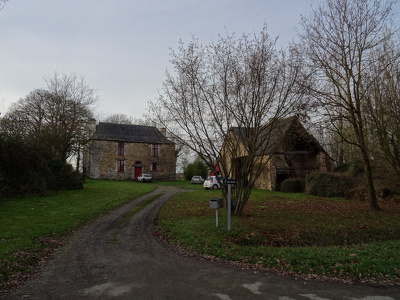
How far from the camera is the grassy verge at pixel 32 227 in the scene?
6496 mm

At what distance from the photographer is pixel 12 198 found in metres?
17.7

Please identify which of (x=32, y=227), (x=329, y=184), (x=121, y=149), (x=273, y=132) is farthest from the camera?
(x=121, y=149)

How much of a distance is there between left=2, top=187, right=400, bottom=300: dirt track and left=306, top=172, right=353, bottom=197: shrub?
1905cm

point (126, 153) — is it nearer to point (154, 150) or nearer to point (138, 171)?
point (138, 171)

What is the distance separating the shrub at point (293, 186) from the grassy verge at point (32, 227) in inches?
633

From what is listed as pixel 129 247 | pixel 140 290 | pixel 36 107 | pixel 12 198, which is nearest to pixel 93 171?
pixel 36 107

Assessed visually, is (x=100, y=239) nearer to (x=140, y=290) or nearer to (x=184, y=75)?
(x=140, y=290)

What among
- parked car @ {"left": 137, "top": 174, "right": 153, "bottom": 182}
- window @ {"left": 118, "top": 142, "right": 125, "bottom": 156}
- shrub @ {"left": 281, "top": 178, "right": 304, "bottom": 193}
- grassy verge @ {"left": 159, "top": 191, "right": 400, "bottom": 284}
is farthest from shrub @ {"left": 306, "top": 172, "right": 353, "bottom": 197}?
window @ {"left": 118, "top": 142, "right": 125, "bottom": 156}

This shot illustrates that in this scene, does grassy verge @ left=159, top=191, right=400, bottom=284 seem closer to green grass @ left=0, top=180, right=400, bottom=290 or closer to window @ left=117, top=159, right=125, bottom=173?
green grass @ left=0, top=180, right=400, bottom=290

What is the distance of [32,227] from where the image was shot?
397 inches

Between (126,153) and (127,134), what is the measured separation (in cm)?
316

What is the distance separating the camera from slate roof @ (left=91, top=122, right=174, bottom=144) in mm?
43219

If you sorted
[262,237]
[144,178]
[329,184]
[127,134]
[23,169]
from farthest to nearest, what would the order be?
[127,134] → [144,178] → [329,184] → [23,169] → [262,237]

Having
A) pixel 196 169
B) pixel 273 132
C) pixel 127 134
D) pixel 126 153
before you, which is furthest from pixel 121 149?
pixel 273 132
